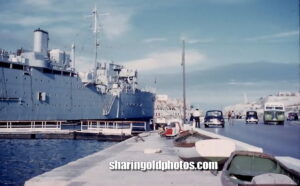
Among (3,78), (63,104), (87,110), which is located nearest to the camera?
(3,78)

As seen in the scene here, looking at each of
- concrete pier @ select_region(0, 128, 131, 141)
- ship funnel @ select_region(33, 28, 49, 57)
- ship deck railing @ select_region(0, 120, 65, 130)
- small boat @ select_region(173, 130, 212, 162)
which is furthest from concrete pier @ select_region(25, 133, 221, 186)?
ship funnel @ select_region(33, 28, 49, 57)

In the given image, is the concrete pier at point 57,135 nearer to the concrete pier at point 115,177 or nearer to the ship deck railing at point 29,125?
the ship deck railing at point 29,125

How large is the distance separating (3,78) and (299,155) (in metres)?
45.7

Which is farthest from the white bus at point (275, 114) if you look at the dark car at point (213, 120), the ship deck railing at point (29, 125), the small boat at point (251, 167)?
the small boat at point (251, 167)

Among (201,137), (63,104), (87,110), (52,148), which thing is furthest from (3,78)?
(201,137)

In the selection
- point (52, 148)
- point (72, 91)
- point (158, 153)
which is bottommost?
point (52, 148)

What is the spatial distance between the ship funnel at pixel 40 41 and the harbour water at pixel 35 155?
30.5 m

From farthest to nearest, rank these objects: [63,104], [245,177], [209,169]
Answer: [63,104] < [209,169] < [245,177]

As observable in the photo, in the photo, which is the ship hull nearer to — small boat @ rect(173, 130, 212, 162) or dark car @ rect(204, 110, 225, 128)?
dark car @ rect(204, 110, 225, 128)

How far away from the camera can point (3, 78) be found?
4856 cm

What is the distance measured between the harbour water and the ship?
17420mm

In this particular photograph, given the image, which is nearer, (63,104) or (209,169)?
(209,169)

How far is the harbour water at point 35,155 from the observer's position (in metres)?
17.5

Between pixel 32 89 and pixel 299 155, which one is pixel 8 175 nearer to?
pixel 299 155
